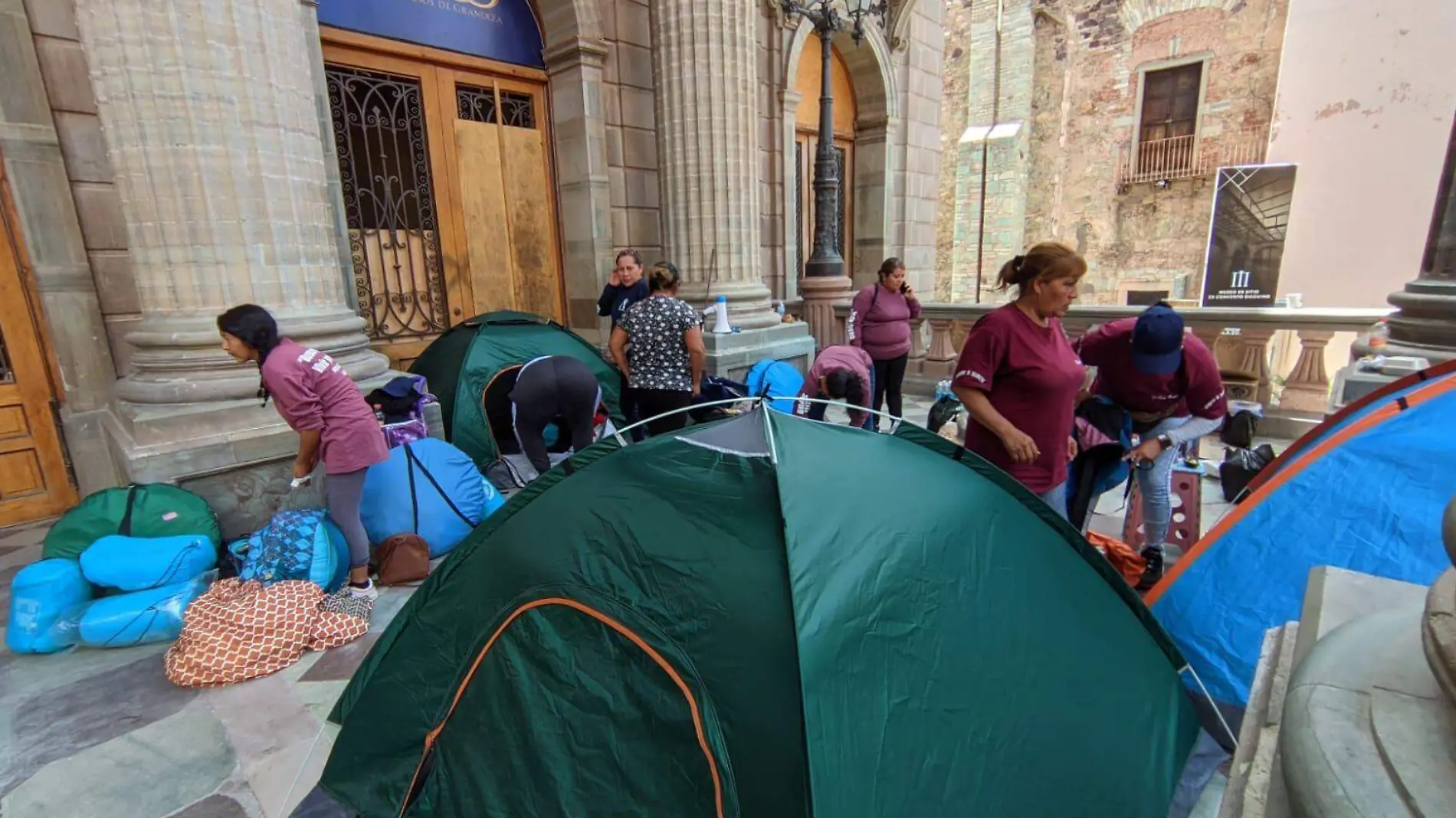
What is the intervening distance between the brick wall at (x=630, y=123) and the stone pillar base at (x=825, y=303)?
2183 mm

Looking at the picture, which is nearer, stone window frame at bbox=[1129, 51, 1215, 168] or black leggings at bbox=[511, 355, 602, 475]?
black leggings at bbox=[511, 355, 602, 475]

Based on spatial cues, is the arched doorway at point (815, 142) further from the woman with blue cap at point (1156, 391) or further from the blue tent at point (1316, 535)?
the blue tent at point (1316, 535)

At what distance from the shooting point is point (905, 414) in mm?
7176

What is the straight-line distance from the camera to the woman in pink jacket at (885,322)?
5840 mm

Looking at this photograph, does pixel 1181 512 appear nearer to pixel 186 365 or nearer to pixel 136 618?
pixel 136 618

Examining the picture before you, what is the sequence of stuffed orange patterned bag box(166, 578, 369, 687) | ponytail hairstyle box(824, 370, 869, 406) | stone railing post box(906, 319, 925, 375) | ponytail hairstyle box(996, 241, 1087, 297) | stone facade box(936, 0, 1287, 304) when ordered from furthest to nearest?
stone facade box(936, 0, 1287, 304) → stone railing post box(906, 319, 925, 375) → ponytail hairstyle box(824, 370, 869, 406) → stuffed orange patterned bag box(166, 578, 369, 687) → ponytail hairstyle box(996, 241, 1087, 297)

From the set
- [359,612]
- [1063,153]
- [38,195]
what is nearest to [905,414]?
[359,612]

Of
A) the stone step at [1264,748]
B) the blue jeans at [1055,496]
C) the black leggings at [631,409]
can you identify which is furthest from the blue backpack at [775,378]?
the stone step at [1264,748]

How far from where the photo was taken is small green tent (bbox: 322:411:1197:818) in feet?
5.20

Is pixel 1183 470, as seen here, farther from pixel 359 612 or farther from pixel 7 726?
pixel 7 726

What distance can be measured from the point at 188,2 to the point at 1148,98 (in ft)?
70.7

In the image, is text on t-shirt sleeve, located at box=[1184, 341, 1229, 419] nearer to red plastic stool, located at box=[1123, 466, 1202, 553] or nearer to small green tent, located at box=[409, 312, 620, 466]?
red plastic stool, located at box=[1123, 466, 1202, 553]

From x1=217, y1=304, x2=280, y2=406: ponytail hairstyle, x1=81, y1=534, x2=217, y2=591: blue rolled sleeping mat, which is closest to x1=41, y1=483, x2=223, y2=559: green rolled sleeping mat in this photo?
x1=81, y1=534, x2=217, y2=591: blue rolled sleeping mat

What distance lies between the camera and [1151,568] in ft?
11.3
